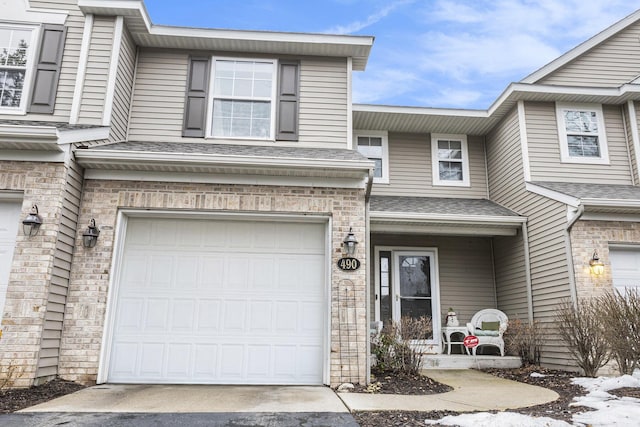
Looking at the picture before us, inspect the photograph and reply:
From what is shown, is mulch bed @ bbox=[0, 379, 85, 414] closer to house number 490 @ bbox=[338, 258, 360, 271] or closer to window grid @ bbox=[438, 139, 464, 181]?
house number 490 @ bbox=[338, 258, 360, 271]

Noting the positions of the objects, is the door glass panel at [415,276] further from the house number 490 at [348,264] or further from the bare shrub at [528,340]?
the house number 490 at [348,264]

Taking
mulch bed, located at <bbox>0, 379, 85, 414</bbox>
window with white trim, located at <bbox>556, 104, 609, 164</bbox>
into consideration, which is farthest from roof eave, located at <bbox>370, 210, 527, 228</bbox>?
mulch bed, located at <bbox>0, 379, 85, 414</bbox>

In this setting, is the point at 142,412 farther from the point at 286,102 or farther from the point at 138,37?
the point at 138,37

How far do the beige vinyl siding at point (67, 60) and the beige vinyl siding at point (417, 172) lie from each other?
589 cm

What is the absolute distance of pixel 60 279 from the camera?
18.2 ft

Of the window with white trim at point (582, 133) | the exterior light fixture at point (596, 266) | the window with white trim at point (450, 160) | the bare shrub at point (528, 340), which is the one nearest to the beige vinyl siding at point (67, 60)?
the window with white trim at point (450, 160)

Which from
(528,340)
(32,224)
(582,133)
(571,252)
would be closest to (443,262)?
(528,340)

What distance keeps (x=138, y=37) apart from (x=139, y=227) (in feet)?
11.1

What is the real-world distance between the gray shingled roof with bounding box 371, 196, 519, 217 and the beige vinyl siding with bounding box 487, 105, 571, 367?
35 centimetres

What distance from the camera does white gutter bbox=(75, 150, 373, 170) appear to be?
5.87 metres

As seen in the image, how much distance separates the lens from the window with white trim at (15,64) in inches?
265

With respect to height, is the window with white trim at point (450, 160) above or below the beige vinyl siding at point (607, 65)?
below

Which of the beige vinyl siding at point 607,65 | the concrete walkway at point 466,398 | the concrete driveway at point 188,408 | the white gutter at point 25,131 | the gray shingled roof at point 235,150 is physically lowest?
the concrete driveway at point 188,408

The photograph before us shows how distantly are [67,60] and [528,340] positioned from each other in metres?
8.72
